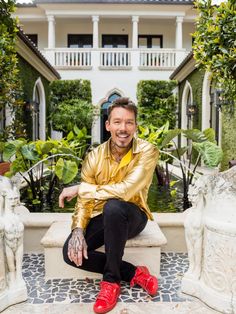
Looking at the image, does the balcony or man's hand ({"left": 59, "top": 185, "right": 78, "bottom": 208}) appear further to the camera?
the balcony

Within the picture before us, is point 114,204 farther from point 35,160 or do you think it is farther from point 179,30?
point 179,30

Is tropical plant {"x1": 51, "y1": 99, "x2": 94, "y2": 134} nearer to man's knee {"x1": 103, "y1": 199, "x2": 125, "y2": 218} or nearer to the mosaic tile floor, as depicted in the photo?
the mosaic tile floor

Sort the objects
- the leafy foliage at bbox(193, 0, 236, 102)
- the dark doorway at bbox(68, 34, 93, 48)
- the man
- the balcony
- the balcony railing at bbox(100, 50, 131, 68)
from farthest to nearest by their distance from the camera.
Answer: the dark doorway at bbox(68, 34, 93, 48) → the balcony railing at bbox(100, 50, 131, 68) → the balcony → the leafy foliage at bbox(193, 0, 236, 102) → the man

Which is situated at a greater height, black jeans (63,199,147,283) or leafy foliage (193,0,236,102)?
leafy foliage (193,0,236,102)

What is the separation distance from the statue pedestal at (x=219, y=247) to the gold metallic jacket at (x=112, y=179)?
1.37 feet

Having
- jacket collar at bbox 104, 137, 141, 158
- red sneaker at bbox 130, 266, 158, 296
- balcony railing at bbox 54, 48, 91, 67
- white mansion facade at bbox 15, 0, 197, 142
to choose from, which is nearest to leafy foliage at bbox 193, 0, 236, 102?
jacket collar at bbox 104, 137, 141, 158

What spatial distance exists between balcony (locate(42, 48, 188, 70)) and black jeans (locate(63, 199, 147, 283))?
48.5ft

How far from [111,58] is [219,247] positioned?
50.9 ft

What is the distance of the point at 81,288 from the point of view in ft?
7.90

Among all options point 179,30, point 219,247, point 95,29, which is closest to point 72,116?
point 95,29

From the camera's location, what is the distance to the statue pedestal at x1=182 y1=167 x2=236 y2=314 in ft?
6.60

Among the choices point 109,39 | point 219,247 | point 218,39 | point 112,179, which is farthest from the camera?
point 109,39

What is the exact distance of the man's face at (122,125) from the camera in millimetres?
2312

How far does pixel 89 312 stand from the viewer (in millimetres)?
2055
